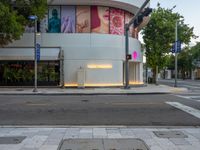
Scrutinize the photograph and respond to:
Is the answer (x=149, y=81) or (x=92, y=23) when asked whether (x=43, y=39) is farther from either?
(x=149, y=81)

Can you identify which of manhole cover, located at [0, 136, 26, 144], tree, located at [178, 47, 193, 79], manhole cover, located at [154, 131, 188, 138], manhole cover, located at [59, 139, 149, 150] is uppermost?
tree, located at [178, 47, 193, 79]

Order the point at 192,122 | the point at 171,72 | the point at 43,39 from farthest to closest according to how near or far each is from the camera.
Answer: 1. the point at 171,72
2. the point at 43,39
3. the point at 192,122

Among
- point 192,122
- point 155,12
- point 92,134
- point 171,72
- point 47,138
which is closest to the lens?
point 47,138

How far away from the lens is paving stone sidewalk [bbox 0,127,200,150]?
8234 millimetres

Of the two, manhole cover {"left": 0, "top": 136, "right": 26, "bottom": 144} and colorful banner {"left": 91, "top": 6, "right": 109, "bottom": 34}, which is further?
colorful banner {"left": 91, "top": 6, "right": 109, "bottom": 34}

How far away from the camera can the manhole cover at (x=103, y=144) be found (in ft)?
26.4

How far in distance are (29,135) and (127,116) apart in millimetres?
4885

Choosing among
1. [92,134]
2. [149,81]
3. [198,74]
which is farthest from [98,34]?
[198,74]

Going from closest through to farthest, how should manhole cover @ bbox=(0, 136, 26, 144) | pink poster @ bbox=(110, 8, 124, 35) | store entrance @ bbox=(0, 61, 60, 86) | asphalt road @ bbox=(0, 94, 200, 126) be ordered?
manhole cover @ bbox=(0, 136, 26, 144)
asphalt road @ bbox=(0, 94, 200, 126)
store entrance @ bbox=(0, 61, 60, 86)
pink poster @ bbox=(110, 8, 124, 35)

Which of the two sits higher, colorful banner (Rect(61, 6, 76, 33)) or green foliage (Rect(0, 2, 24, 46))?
colorful banner (Rect(61, 6, 76, 33))

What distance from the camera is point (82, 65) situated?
34812mm

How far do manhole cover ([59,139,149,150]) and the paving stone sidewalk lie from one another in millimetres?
183

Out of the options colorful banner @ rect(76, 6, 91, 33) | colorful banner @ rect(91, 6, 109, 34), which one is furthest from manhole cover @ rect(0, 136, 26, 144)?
colorful banner @ rect(91, 6, 109, 34)

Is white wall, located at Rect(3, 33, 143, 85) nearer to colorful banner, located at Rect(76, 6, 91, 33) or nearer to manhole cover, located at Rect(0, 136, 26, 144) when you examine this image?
colorful banner, located at Rect(76, 6, 91, 33)
